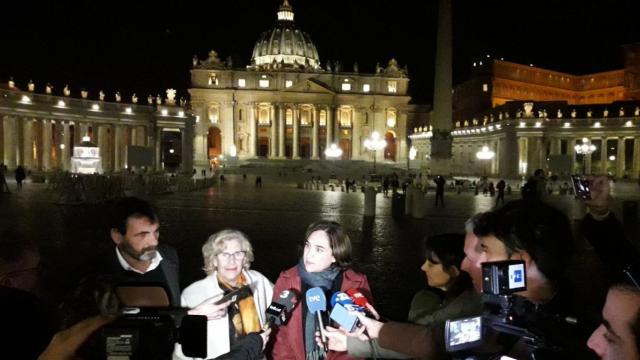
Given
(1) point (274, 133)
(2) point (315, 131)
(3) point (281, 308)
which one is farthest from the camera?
(2) point (315, 131)

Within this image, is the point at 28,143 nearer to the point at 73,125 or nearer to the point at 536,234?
the point at 73,125

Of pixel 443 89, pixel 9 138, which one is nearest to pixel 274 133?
pixel 9 138

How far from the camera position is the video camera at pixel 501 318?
313 cm

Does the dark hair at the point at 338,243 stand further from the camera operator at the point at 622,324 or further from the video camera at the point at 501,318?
the camera operator at the point at 622,324

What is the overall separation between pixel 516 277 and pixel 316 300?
1227 millimetres

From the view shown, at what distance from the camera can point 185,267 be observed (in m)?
11.0

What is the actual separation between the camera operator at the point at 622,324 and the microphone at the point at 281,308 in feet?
5.91

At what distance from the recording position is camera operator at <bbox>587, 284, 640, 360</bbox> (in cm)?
280

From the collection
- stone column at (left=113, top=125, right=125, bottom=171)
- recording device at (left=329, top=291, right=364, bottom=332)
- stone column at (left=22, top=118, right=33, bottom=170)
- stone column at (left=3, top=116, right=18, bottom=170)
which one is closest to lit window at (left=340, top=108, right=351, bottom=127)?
stone column at (left=113, top=125, right=125, bottom=171)

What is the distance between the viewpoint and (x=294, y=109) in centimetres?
9850

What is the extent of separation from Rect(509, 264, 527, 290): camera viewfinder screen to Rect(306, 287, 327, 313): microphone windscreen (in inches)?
45.1

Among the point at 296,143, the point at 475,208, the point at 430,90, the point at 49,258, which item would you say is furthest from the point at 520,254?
the point at 430,90

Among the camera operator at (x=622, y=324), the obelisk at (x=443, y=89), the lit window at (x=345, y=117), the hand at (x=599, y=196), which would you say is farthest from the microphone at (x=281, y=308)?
the lit window at (x=345, y=117)

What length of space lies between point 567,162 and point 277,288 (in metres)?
26.1
